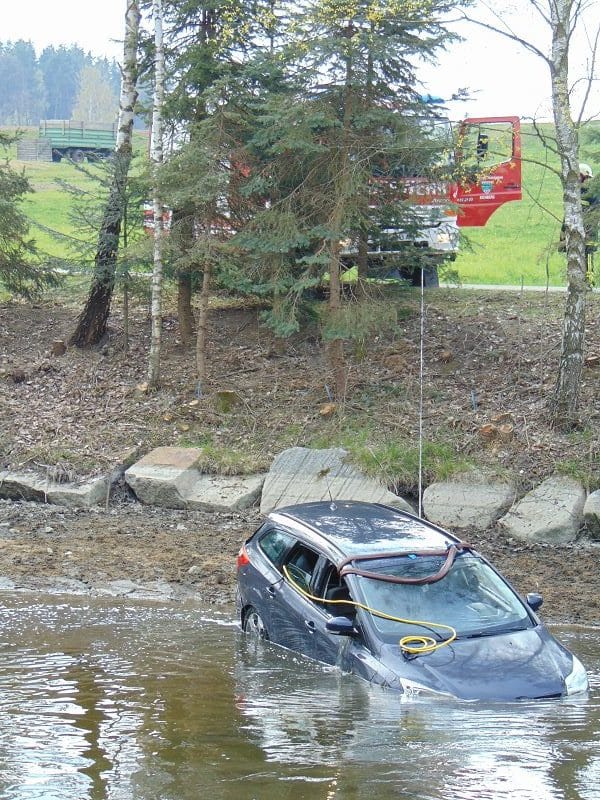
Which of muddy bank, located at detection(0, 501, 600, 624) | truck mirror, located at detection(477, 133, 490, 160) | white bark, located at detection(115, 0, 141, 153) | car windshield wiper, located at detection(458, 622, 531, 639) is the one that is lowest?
muddy bank, located at detection(0, 501, 600, 624)

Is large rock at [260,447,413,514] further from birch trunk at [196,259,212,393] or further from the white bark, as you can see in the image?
the white bark

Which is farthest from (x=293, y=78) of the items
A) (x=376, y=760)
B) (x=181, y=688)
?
(x=376, y=760)

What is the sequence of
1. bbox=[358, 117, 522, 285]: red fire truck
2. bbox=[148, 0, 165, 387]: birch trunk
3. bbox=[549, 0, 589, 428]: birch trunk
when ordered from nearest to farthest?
bbox=[549, 0, 589, 428]: birch trunk, bbox=[358, 117, 522, 285]: red fire truck, bbox=[148, 0, 165, 387]: birch trunk

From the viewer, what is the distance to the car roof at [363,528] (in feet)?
29.4

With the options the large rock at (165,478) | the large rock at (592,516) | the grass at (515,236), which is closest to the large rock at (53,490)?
the large rock at (165,478)

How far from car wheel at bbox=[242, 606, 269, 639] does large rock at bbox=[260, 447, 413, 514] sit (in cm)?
509

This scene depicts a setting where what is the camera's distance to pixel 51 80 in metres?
160

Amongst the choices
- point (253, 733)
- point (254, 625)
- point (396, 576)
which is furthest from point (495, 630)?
point (254, 625)

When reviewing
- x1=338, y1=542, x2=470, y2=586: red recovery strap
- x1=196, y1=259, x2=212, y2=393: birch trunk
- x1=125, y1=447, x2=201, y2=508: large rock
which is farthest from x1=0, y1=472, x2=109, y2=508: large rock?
x1=338, y1=542, x2=470, y2=586: red recovery strap

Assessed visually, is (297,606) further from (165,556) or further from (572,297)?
(572,297)

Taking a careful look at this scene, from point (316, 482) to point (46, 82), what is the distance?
15689 cm

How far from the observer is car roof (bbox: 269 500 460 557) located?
8.96 meters

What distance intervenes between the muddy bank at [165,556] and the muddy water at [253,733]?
225cm

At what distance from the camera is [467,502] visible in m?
14.7
